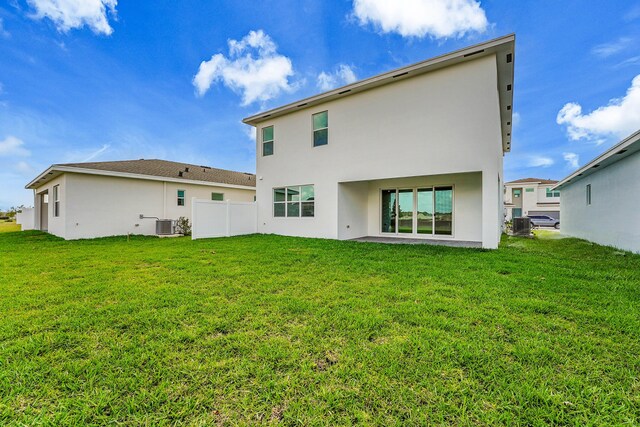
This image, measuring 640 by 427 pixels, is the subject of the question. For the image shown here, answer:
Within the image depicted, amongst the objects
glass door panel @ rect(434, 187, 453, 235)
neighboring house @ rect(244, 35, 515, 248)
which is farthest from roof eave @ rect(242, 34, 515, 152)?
glass door panel @ rect(434, 187, 453, 235)

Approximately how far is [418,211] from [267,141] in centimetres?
789

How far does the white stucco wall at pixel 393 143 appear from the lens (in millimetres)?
8422

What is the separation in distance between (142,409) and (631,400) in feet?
11.6

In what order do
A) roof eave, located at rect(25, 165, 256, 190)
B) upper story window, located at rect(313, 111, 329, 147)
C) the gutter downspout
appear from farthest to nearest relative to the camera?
the gutter downspout < roof eave, located at rect(25, 165, 256, 190) < upper story window, located at rect(313, 111, 329, 147)

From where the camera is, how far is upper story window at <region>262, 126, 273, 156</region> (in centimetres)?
1350

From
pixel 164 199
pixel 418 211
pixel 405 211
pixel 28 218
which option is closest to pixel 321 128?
pixel 405 211

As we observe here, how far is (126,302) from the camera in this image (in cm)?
396

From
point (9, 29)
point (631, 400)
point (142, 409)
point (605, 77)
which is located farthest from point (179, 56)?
point (605, 77)

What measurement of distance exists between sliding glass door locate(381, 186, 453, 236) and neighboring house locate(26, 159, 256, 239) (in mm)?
10571

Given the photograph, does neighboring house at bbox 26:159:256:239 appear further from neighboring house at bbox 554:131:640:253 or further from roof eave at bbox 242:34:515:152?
neighboring house at bbox 554:131:640:253

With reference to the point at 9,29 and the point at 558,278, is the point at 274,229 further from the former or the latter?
the point at 9,29

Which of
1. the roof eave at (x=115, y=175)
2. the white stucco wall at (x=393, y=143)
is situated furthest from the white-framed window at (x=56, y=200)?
the white stucco wall at (x=393, y=143)

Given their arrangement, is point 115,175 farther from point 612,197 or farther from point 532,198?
point 532,198

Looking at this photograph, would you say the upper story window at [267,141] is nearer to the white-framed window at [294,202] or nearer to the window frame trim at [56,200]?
the white-framed window at [294,202]
